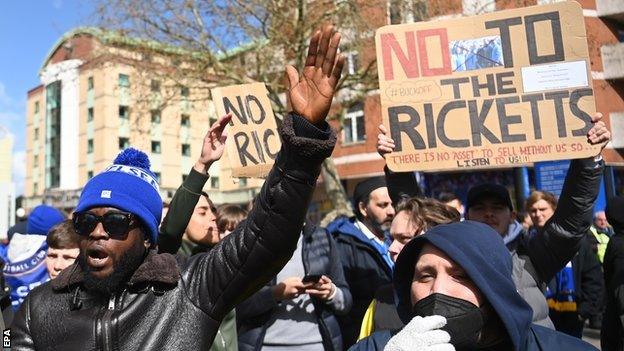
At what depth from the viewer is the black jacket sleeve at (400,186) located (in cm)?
368

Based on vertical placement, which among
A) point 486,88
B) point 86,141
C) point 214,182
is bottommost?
point 486,88

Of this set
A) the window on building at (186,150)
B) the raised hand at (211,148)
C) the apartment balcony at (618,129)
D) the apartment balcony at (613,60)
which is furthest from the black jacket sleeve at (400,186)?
the window on building at (186,150)

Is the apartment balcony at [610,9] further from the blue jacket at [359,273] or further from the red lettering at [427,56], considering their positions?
the blue jacket at [359,273]

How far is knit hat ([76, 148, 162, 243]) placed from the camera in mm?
2012

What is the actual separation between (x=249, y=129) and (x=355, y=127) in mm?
21425

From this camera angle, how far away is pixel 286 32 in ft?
42.5

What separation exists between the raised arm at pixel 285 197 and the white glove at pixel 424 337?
42 cm

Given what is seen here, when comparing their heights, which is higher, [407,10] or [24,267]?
[407,10]

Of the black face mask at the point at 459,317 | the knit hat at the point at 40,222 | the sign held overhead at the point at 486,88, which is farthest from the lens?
the knit hat at the point at 40,222

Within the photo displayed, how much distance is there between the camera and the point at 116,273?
1969mm

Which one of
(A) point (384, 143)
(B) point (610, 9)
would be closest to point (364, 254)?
(A) point (384, 143)

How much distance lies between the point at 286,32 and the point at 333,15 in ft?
3.55

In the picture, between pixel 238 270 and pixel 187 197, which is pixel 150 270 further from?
pixel 187 197

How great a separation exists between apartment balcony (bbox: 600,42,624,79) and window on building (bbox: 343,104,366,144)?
929 centimetres
